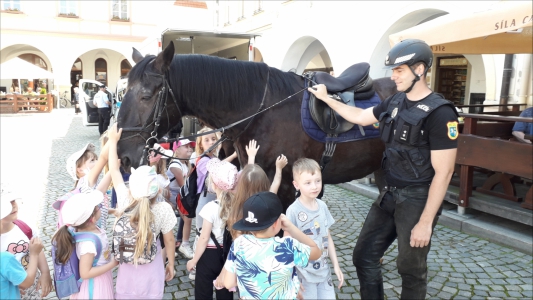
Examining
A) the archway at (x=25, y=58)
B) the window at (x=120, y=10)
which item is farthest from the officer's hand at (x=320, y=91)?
the archway at (x=25, y=58)

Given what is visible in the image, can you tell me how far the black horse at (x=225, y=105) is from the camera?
268 centimetres


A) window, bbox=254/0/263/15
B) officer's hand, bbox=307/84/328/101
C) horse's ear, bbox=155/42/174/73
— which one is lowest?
officer's hand, bbox=307/84/328/101

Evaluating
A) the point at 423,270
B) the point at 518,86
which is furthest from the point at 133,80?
the point at 518,86

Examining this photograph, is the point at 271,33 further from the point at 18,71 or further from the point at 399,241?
the point at 18,71

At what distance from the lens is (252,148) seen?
9.16 feet

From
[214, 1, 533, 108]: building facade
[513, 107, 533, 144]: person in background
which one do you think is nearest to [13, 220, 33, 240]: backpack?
[513, 107, 533, 144]: person in background

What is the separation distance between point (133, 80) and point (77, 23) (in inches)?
1103

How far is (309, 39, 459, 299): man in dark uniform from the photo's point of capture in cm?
207

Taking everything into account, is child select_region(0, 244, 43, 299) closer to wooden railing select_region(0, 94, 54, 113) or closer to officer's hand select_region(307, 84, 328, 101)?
officer's hand select_region(307, 84, 328, 101)

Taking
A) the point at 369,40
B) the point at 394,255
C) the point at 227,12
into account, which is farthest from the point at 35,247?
the point at 227,12

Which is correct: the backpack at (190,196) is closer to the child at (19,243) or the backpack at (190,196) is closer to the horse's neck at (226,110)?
the horse's neck at (226,110)

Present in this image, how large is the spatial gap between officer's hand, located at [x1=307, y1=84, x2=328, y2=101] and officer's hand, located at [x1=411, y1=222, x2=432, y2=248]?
111 cm

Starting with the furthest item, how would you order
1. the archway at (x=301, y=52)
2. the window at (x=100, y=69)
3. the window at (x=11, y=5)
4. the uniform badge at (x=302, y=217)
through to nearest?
the window at (x=100, y=69), the window at (x=11, y=5), the archway at (x=301, y=52), the uniform badge at (x=302, y=217)

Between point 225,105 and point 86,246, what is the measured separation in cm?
134
